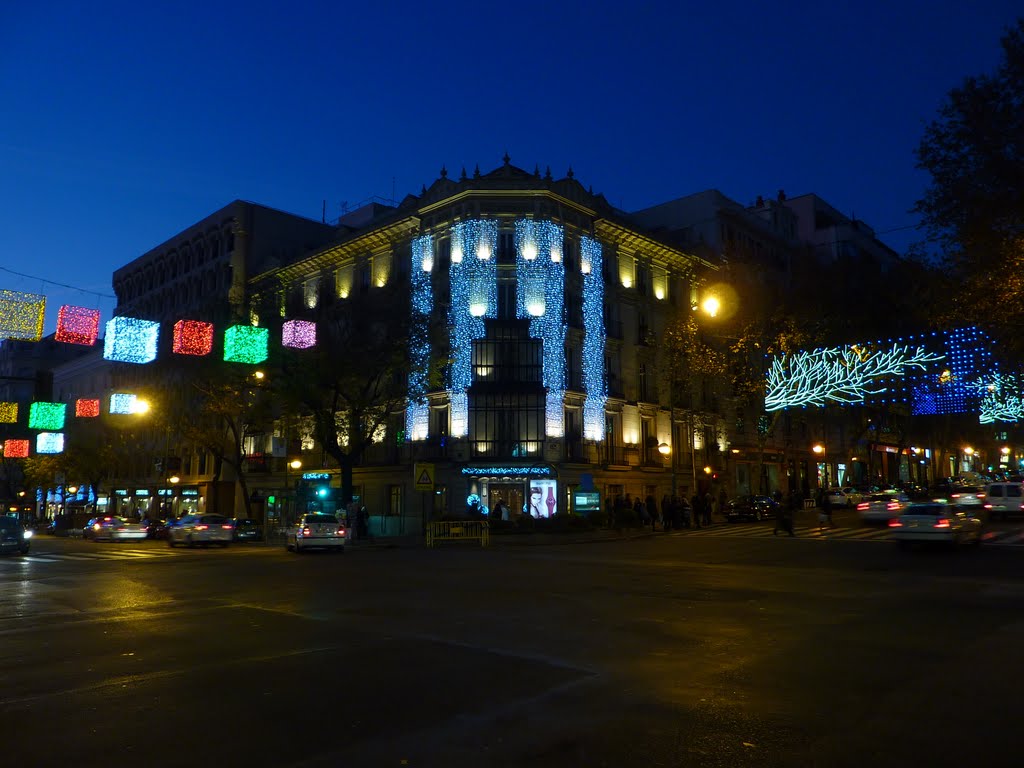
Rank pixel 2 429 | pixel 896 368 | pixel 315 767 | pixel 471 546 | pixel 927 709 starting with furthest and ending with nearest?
pixel 2 429
pixel 896 368
pixel 471 546
pixel 927 709
pixel 315 767

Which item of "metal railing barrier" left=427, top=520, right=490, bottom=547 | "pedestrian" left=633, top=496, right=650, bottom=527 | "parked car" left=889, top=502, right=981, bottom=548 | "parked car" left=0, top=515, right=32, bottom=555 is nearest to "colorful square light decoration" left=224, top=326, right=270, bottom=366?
"metal railing barrier" left=427, top=520, right=490, bottom=547

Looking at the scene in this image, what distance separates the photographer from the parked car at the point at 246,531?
38.6m

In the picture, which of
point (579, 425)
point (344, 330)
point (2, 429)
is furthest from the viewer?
point (2, 429)

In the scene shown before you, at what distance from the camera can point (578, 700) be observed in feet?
22.6

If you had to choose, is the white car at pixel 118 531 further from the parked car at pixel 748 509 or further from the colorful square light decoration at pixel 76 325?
the parked car at pixel 748 509

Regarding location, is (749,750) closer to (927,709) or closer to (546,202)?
(927,709)

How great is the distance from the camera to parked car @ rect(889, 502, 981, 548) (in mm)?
22516

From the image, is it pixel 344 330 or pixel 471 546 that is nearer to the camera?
pixel 471 546

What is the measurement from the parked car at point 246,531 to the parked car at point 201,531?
2502 millimetres

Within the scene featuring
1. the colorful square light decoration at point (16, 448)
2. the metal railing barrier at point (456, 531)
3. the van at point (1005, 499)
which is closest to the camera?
the metal railing barrier at point (456, 531)

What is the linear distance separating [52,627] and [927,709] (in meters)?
10.8

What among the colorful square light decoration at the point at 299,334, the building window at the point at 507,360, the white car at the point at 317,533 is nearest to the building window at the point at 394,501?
the building window at the point at 507,360

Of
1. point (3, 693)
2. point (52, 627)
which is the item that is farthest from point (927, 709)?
point (52, 627)

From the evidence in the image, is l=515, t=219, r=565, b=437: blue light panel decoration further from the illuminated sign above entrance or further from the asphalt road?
the asphalt road
